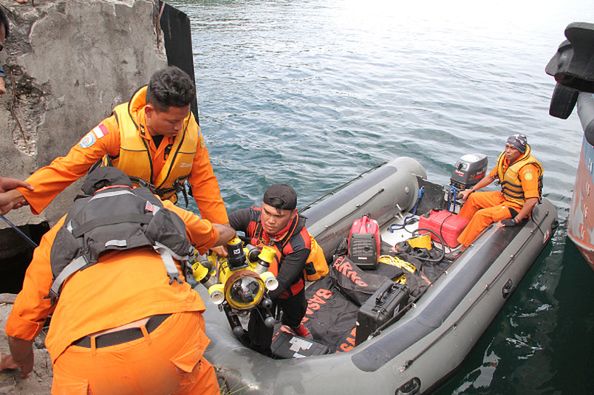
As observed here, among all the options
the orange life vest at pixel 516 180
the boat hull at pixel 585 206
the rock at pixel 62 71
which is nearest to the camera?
the rock at pixel 62 71

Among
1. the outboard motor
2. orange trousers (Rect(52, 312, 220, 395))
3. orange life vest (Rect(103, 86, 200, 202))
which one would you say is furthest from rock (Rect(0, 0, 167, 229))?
the outboard motor

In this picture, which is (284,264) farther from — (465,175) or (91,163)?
(465,175)

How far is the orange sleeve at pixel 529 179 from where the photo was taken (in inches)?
187

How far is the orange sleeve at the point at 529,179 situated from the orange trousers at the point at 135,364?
4163 mm

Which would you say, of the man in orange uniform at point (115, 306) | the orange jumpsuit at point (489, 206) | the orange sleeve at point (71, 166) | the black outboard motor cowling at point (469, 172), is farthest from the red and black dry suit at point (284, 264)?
the black outboard motor cowling at point (469, 172)

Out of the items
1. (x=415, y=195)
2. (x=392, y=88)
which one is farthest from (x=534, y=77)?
(x=415, y=195)

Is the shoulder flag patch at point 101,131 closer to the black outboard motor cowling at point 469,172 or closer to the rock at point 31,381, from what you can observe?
the rock at point 31,381

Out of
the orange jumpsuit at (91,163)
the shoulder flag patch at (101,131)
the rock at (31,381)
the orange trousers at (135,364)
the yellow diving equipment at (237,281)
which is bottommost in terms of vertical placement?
the rock at (31,381)

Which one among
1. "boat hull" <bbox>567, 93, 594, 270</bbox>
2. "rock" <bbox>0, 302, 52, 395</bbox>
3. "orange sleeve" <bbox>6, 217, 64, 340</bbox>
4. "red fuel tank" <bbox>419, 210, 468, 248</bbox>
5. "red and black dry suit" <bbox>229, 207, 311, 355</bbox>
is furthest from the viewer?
"red fuel tank" <bbox>419, 210, 468, 248</bbox>

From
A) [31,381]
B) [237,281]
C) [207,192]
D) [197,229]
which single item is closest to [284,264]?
[207,192]

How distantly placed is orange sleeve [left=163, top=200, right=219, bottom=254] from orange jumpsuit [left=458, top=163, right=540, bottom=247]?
11.7 feet

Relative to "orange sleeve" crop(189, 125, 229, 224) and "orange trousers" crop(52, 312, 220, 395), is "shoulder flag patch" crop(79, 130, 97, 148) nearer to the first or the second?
"orange sleeve" crop(189, 125, 229, 224)

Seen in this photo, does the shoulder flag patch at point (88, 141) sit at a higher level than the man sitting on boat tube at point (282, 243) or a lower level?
higher

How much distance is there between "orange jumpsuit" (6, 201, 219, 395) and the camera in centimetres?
138
